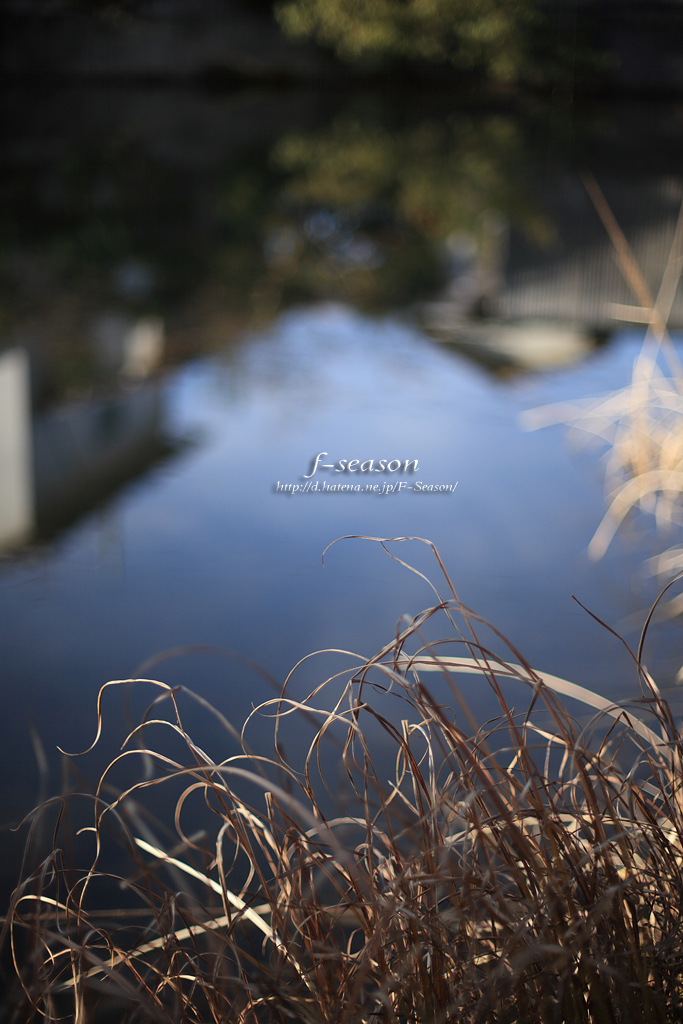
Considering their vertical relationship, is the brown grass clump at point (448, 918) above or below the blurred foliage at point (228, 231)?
below

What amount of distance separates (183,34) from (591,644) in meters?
11.1

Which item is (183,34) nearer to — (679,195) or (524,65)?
(524,65)

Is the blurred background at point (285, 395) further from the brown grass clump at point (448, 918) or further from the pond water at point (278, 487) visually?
the brown grass clump at point (448, 918)

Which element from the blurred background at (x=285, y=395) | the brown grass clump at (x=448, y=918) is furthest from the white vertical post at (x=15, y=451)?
the brown grass clump at (x=448, y=918)

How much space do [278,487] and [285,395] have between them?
591mm

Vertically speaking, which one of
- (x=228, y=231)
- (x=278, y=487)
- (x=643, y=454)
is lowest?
(x=278, y=487)

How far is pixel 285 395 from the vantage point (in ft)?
7.11

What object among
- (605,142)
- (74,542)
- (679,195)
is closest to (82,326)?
Result: (74,542)

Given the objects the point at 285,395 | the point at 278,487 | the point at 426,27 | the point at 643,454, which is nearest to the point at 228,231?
the point at 285,395

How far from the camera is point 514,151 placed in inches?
248

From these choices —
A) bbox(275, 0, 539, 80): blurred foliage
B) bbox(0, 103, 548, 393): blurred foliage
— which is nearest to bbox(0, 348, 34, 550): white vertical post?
bbox(0, 103, 548, 393): blurred foliage

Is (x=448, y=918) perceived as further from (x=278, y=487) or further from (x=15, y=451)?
(x=15, y=451)

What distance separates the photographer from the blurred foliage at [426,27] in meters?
9.44

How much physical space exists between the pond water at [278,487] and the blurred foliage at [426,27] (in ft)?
24.3
